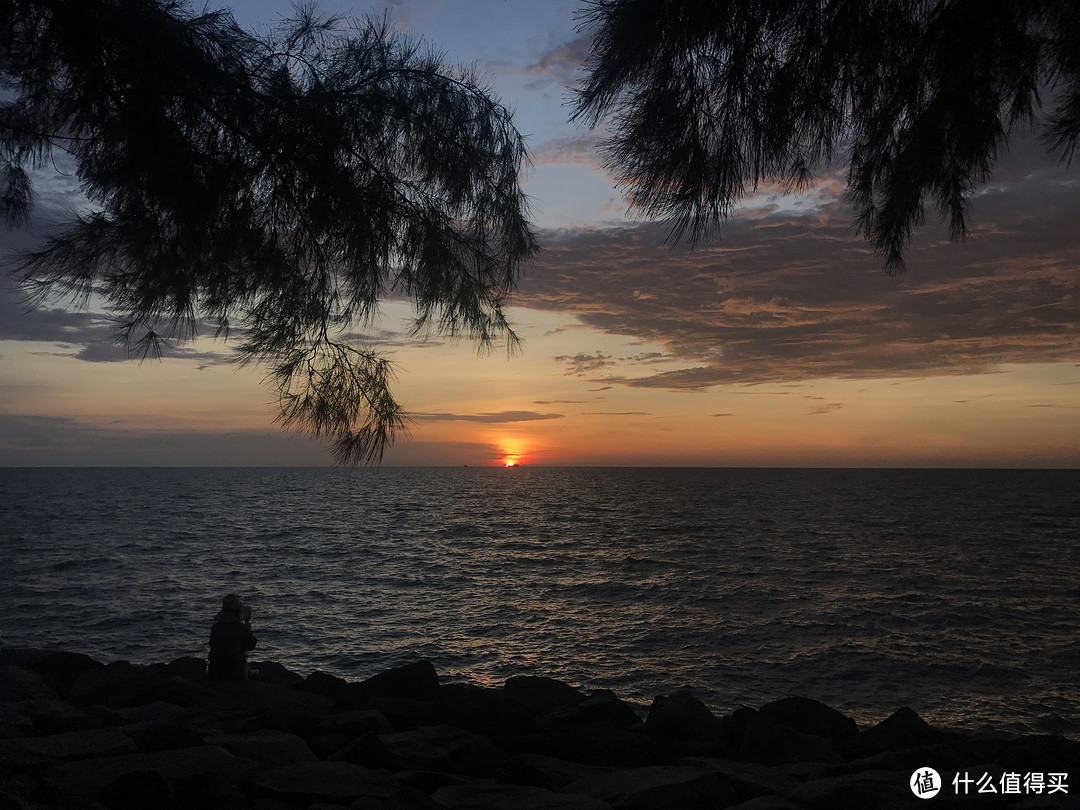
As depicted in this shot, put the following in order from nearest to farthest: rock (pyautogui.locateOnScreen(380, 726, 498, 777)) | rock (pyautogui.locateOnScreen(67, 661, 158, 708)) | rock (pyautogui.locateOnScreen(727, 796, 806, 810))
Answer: rock (pyautogui.locateOnScreen(727, 796, 806, 810)), rock (pyautogui.locateOnScreen(380, 726, 498, 777)), rock (pyautogui.locateOnScreen(67, 661, 158, 708))

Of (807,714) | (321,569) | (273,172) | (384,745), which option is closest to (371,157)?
(273,172)

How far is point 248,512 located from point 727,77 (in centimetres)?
7331

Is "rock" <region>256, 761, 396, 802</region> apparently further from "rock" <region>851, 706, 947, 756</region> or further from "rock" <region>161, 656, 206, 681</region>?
"rock" <region>851, 706, 947, 756</region>

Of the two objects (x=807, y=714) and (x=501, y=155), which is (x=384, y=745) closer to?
(x=501, y=155)

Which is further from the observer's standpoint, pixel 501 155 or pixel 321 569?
pixel 321 569

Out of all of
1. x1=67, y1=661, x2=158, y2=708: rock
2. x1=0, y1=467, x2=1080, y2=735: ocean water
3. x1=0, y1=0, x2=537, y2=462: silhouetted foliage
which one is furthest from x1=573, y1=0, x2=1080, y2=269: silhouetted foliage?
x1=0, y1=467, x2=1080, y2=735: ocean water

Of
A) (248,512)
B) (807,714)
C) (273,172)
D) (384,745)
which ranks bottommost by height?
(248,512)

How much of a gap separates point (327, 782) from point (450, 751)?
198 centimetres

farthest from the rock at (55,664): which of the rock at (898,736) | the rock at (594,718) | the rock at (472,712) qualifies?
the rock at (898,736)

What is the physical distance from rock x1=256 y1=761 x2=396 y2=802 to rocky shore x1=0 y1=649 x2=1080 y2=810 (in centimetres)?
2

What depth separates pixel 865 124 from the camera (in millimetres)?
4402

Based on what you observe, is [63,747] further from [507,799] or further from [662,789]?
[662,789]

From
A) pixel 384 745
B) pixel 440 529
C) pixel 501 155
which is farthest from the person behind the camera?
pixel 440 529

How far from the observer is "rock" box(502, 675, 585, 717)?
908 cm
